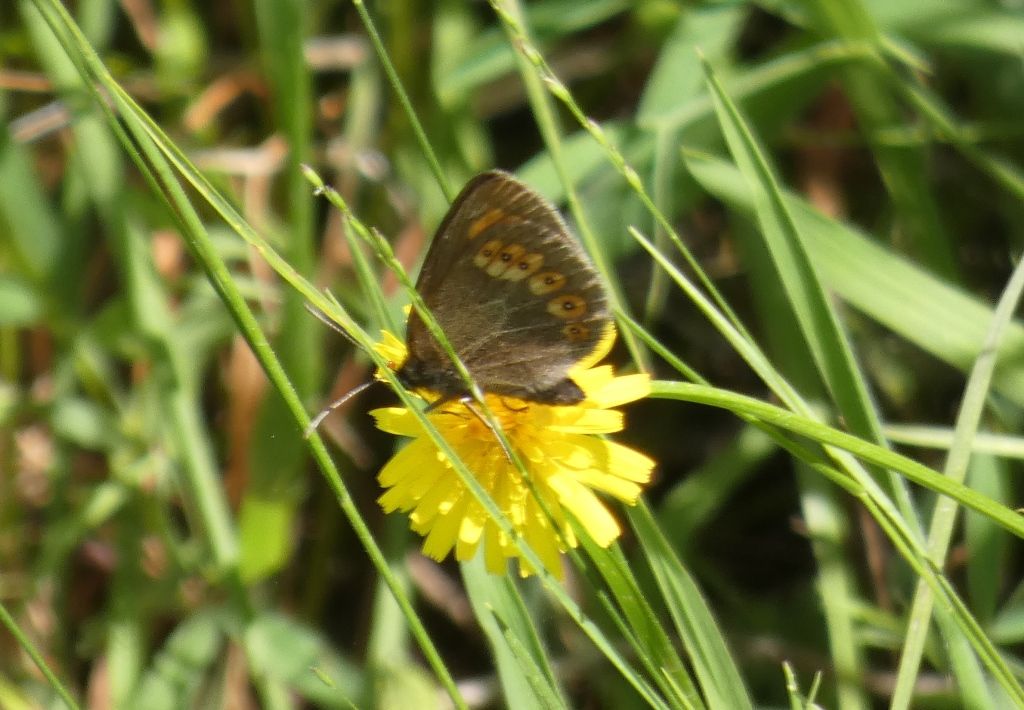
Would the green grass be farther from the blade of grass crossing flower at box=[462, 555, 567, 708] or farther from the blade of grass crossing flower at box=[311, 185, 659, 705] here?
the blade of grass crossing flower at box=[311, 185, 659, 705]

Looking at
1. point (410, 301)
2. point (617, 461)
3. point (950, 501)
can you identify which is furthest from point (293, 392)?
point (950, 501)

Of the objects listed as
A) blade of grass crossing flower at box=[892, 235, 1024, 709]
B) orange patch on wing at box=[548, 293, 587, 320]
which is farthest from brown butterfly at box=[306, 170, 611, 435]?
blade of grass crossing flower at box=[892, 235, 1024, 709]

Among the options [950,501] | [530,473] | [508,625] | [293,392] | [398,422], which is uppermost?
[293,392]

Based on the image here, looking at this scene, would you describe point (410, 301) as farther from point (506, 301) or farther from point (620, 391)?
point (620, 391)

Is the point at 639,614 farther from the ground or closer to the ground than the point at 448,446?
closer to the ground

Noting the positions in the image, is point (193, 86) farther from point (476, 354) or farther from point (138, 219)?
point (476, 354)

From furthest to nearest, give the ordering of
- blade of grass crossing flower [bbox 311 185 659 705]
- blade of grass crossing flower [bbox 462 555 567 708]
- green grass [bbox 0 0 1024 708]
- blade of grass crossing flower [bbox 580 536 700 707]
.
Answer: green grass [bbox 0 0 1024 708], blade of grass crossing flower [bbox 462 555 567 708], blade of grass crossing flower [bbox 580 536 700 707], blade of grass crossing flower [bbox 311 185 659 705]
